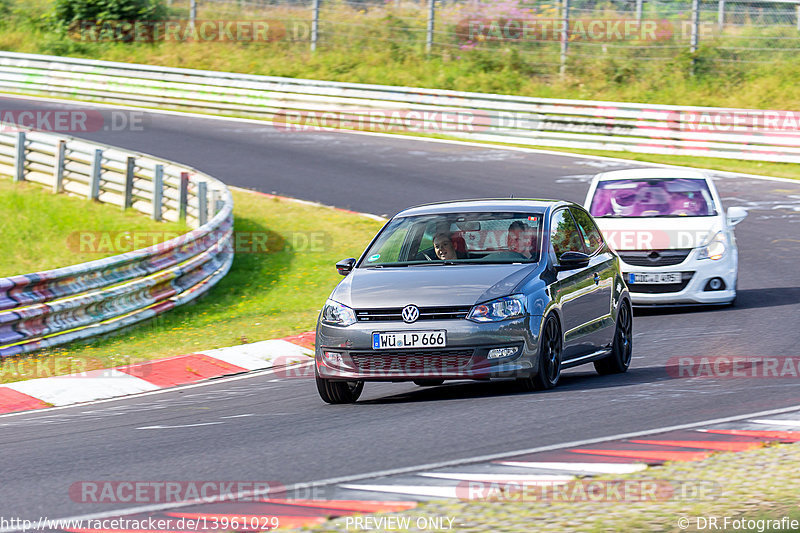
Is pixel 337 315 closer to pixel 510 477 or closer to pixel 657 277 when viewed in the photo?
pixel 510 477

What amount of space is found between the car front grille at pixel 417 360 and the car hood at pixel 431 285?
1.13ft

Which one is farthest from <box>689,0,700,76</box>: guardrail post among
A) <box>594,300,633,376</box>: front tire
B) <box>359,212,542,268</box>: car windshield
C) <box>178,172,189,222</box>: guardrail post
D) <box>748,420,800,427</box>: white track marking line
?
<box>748,420,800,427</box>: white track marking line

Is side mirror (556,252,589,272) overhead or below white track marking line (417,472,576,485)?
overhead

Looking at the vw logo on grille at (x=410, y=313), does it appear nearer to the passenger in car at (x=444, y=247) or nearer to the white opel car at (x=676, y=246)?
the passenger in car at (x=444, y=247)

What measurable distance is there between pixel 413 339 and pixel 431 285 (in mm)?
472

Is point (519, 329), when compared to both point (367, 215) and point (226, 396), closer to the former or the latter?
point (226, 396)

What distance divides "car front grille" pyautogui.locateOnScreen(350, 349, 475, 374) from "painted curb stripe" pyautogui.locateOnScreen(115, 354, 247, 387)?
10.1 feet

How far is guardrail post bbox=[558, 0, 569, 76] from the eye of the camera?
3209cm

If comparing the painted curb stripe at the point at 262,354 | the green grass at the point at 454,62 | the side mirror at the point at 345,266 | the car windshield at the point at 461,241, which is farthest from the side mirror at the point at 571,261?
the green grass at the point at 454,62

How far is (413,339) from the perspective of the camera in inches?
346

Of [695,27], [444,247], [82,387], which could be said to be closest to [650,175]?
[444,247]

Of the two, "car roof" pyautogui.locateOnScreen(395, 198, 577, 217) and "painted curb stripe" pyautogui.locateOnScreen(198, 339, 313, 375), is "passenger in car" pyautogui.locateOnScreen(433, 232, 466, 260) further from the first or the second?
"painted curb stripe" pyautogui.locateOnScreen(198, 339, 313, 375)

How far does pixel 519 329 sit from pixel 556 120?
19.8 metres

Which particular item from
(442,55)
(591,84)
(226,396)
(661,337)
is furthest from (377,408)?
(442,55)
